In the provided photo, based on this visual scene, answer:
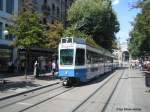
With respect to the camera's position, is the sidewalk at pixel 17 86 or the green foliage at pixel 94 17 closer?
the sidewalk at pixel 17 86

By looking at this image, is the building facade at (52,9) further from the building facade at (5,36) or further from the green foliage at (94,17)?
the building facade at (5,36)

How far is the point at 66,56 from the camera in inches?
983

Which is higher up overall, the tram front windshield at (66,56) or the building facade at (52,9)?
the building facade at (52,9)

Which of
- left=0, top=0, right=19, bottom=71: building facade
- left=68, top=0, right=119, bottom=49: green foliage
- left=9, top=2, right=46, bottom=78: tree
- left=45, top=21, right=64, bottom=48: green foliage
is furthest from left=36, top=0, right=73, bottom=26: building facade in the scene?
left=9, top=2, right=46, bottom=78: tree

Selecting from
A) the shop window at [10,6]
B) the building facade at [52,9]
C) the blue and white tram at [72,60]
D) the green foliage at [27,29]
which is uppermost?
the building facade at [52,9]

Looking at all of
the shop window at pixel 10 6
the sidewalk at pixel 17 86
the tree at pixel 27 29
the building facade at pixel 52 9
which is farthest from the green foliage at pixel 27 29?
the building facade at pixel 52 9

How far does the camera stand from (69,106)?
49.5 ft

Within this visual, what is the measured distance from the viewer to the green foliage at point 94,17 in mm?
57344

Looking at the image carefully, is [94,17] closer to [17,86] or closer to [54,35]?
[54,35]

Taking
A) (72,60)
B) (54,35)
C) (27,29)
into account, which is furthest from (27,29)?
(54,35)

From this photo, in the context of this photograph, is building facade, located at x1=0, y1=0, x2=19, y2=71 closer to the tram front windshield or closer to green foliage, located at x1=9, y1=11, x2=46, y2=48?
green foliage, located at x1=9, y1=11, x2=46, y2=48

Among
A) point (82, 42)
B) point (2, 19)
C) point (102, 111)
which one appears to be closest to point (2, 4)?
point (2, 19)

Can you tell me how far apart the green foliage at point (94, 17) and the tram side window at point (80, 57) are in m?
30.2

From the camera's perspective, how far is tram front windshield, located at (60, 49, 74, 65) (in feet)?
81.4
